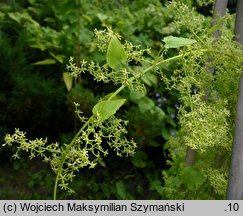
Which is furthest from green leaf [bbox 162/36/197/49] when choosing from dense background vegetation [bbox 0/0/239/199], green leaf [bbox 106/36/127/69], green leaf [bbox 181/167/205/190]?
dense background vegetation [bbox 0/0/239/199]

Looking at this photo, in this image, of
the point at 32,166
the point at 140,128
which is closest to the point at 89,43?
the point at 140,128

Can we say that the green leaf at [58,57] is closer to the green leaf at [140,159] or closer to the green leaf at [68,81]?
the green leaf at [68,81]

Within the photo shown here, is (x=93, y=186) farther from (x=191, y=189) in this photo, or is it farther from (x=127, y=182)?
(x=191, y=189)

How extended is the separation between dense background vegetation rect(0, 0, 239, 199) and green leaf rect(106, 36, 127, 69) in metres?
1.31

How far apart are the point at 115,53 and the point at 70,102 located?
144 cm

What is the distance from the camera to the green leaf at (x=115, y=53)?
0.76 metres

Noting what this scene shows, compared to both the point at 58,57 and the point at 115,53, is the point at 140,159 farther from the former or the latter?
the point at 115,53

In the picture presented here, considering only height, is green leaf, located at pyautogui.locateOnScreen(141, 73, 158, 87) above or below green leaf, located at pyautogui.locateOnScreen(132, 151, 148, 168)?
above

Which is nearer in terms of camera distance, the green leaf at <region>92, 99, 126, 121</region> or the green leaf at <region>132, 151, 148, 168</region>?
the green leaf at <region>92, 99, 126, 121</region>

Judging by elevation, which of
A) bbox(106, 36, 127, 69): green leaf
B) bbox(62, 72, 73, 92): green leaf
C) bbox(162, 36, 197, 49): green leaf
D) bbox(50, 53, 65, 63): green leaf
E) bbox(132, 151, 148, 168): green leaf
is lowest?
bbox(106, 36, 127, 69): green leaf

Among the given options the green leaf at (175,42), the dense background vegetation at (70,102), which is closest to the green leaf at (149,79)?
the dense background vegetation at (70,102)

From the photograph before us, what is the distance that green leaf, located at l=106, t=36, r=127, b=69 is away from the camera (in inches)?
30.0

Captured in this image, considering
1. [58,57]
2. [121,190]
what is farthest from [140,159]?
[58,57]

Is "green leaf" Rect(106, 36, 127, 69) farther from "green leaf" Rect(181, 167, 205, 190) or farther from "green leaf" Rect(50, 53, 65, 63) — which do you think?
"green leaf" Rect(50, 53, 65, 63)
